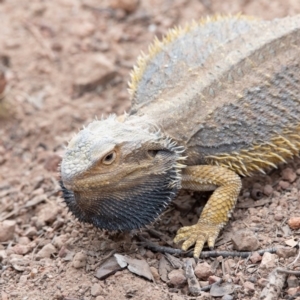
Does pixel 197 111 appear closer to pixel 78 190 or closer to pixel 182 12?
pixel 78 190

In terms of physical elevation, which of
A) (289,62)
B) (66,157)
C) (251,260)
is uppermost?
(66,157)

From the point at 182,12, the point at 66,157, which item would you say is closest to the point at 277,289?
the point at 66,157

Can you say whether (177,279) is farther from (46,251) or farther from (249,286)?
(46,251)

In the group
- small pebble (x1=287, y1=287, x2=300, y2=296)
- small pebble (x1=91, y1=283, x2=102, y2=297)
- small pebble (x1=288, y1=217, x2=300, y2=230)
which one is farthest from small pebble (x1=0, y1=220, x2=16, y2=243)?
small pebble (x1=287, y1=287, x2=300, y2=296)

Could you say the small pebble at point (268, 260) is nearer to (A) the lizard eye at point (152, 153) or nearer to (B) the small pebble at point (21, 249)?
(A) the lizard eye at point (152, 153)

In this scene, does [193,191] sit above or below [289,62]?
below

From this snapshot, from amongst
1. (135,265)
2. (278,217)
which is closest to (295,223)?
(278,217)

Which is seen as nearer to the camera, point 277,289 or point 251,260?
point 277,289
